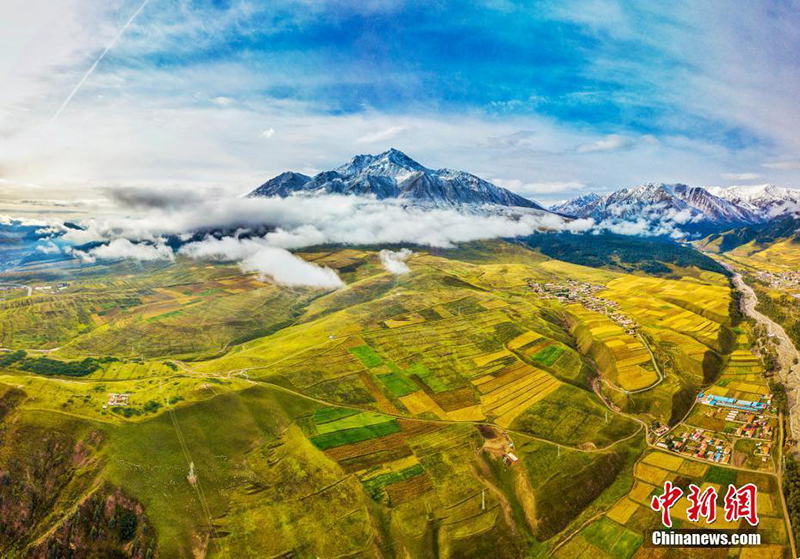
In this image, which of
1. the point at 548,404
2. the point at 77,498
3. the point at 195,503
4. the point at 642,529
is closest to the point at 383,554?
the point at 195,503

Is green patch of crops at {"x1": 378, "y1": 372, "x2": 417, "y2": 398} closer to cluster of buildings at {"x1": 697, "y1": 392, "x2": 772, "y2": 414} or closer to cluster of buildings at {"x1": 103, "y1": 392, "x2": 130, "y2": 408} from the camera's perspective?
cluster of buildings at {"x1": 103, "y1": 392, "x2": 130, "y2": 408}

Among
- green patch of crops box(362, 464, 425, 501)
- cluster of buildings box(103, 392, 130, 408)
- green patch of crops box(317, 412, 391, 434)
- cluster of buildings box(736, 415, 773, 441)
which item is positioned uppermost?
cluster of buildings box(736, 415, 773, 441)

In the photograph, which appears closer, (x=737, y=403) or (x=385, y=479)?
(x=385, y=479)

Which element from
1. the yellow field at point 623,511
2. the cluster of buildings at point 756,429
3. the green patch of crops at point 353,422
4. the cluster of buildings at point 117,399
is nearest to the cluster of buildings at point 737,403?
the cluster of buildings at point 756,429

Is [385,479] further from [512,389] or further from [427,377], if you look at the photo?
[512,389]

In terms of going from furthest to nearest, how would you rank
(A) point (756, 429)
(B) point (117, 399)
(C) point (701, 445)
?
(A) point (756, 429) < (B) point (117, 399) < (C) point (701, 445)

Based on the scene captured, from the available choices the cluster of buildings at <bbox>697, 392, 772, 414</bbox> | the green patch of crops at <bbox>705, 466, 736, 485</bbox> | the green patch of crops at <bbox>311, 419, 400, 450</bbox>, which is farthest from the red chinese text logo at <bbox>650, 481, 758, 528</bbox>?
the green patch of crops at <bbox>311, 419, 400, 450</bbox>

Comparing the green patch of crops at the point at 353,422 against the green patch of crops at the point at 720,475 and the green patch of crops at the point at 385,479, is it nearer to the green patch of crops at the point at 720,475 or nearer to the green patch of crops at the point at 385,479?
the green patch of crops at the point at 385,479

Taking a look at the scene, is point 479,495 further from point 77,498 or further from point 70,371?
point 70,371

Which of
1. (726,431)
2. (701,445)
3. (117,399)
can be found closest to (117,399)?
(117,399)
